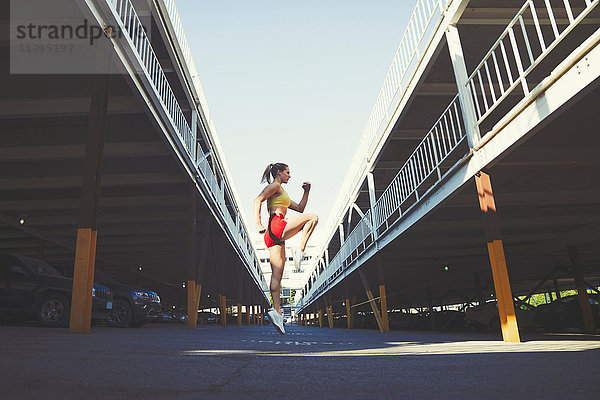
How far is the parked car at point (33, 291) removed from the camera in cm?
771

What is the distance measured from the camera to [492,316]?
13.0m

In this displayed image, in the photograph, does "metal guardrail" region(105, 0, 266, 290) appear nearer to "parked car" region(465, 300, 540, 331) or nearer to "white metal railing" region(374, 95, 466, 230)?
"white metal railing" region(374, 95, 466, 230)

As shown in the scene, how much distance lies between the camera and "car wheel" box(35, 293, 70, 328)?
307 inches

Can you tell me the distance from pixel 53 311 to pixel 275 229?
18.3ft

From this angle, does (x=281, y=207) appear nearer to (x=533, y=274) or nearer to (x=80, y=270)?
(x=80, y=270)

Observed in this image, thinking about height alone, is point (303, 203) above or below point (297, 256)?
Result: above

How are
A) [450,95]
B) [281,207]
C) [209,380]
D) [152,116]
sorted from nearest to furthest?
[209,380], [281,207], [152,116], [450,95]

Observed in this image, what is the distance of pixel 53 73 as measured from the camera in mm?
7758

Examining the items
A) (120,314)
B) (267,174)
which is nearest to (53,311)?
(120,314)

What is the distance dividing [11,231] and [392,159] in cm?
1535

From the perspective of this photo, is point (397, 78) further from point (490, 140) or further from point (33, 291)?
point (33, 291)

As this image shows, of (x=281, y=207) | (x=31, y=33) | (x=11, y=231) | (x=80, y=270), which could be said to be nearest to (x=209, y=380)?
(x=281, y=207)

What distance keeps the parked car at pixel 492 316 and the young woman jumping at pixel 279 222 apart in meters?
9.48

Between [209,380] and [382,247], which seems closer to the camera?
[209,380]
